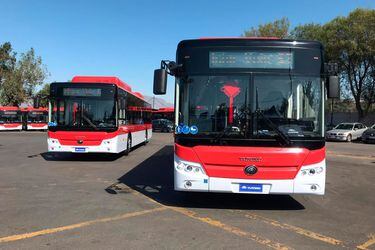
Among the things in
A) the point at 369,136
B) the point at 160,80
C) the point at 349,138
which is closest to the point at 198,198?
the point at 160,80

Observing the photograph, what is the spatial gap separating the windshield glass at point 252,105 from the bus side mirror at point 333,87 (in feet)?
0.58

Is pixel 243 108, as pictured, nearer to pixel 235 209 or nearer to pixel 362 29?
pixel 235 209

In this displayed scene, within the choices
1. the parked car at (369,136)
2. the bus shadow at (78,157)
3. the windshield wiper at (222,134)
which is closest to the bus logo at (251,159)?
the windshield wiper at (222,134)

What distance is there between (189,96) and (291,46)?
2.09m

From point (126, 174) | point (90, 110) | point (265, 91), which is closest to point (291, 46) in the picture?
point (265, 91)

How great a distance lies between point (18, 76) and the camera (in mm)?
65688

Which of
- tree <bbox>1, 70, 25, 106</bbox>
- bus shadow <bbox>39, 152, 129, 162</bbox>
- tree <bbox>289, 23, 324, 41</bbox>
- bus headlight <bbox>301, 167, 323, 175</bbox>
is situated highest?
tree <bbox>289, 23, 324, 41</bbox>

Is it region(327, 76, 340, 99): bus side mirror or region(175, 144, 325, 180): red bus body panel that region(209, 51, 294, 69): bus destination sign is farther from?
region(175, 144, 325, 180): red bus body panel

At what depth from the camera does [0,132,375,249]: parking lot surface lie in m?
6.10

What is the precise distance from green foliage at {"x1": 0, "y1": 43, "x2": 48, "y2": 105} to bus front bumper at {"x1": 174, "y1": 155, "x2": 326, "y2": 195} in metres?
61.4

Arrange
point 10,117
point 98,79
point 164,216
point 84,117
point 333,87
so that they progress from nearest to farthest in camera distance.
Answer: point 164,216, point 333,87, point 84,117, point 98,79, point 10,117

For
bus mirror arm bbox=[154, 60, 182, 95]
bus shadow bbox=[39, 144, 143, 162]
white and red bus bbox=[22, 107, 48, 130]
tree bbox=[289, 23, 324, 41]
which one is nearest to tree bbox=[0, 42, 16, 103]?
white and red bus bbox=[22, 107, 48, 130]

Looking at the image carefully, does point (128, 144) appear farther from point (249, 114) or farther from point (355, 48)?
point (355, 48)

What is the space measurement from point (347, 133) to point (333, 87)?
94.9ft
